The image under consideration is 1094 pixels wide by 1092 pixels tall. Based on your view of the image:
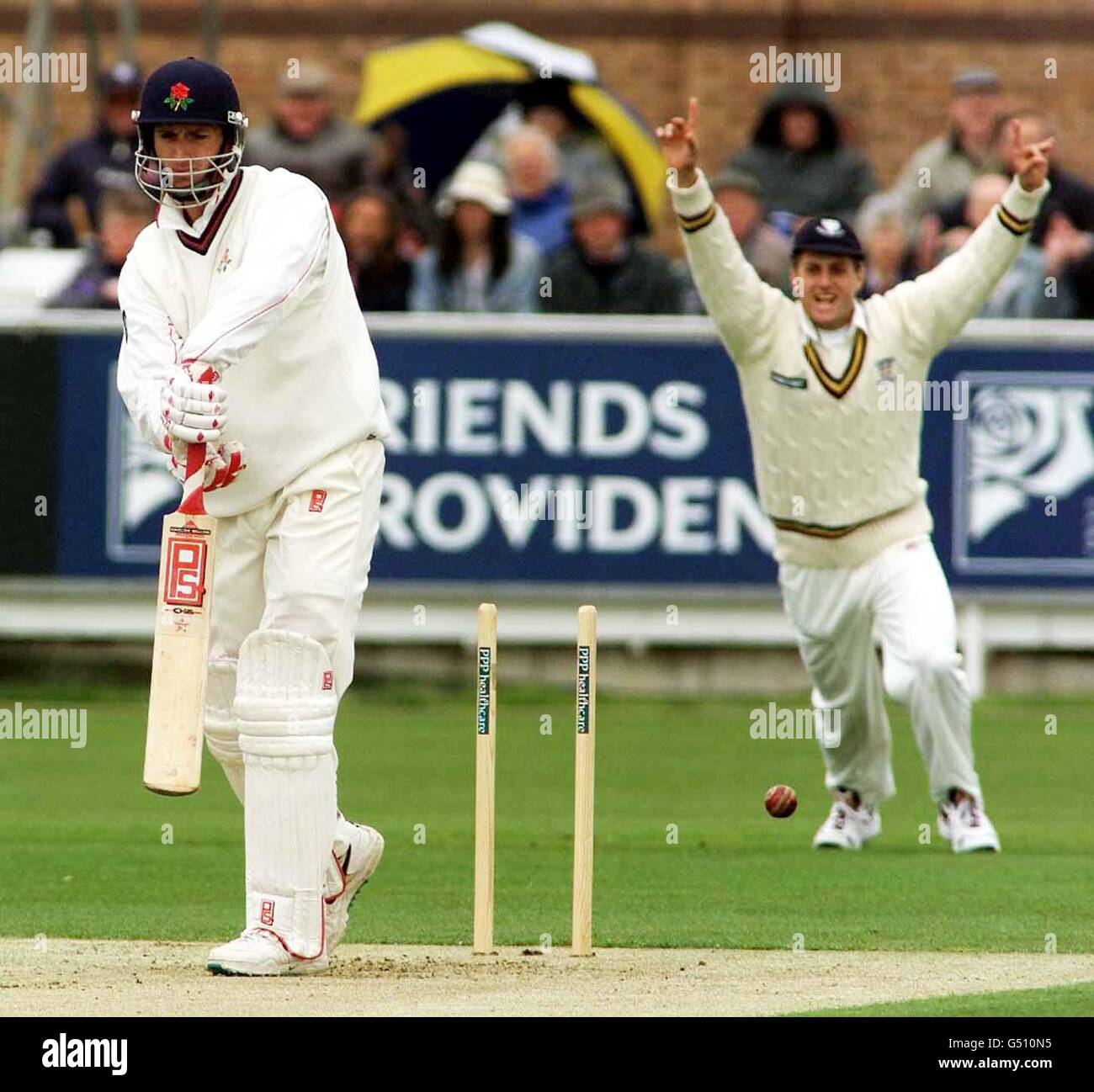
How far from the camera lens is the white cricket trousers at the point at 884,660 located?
9.91 meters

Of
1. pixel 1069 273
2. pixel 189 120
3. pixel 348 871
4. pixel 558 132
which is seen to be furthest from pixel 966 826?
pixel 558 132

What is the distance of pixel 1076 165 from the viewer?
20250mm

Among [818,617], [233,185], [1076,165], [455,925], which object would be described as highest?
[1076,165]

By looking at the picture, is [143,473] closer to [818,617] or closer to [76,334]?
[76,334]

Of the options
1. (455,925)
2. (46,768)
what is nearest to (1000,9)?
(46,768)

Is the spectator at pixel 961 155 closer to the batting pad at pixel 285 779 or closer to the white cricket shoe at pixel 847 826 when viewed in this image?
the white cricket shoe at pixel 847 826

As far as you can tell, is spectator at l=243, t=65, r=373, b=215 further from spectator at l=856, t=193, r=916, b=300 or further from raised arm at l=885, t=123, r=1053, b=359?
raised arm at l=885, t=123, r=1053, b=359

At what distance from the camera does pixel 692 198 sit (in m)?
9.68

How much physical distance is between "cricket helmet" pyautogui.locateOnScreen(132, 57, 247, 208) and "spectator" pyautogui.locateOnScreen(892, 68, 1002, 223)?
8.67m

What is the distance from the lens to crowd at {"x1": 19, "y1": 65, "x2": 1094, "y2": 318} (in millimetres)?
14703

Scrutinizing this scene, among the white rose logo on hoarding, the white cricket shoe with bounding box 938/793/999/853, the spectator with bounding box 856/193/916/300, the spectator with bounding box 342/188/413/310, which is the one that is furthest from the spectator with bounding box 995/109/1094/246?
the white cricket shoe with bounding box 938/793/999/853

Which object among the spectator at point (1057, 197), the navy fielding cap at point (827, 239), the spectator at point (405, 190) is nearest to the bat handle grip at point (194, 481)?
the navy fielding cap at point (827, 239)

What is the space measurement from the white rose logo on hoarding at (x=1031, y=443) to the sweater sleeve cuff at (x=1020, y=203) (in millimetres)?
4231
